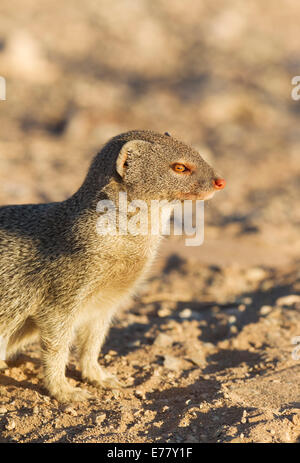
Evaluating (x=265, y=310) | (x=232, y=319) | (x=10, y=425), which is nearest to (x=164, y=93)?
(x=265, y=310)

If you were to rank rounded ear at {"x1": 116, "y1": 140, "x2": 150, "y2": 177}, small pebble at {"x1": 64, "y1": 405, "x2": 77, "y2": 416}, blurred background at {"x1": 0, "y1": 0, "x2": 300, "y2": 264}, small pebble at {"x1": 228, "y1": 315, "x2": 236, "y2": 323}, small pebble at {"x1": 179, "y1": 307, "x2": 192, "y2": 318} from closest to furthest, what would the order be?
small pebble at {"x1": 64, "y1": 405, "x2": 77, "y2": 416} < rounded ear at {"x1": 116, "y1": 140, "x2": 150, "y2": 177} < small pebble at {"x1": 228, "y1": 315, "x2": 236, "y2": 323} < small pebble at {"x1": 179, "y1": 307, "x2": 192, "y2": 318} < blurred background at {"x1": 0, "y1": 0, "x2": 300, "y2": 264}

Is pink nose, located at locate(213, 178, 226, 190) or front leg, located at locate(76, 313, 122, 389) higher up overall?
pink nose, located at locate(213, 178, 226, 190)

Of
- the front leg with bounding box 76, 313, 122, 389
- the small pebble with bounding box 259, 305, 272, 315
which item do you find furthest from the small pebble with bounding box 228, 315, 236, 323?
the front leg with bounding box 76, 313, 122, 389

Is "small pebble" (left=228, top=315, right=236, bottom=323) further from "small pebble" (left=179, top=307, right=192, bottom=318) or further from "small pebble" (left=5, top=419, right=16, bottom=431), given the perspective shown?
"small pebble" (left=5, top=419, right=16, bottom=431)

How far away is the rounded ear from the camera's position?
394 centimetres

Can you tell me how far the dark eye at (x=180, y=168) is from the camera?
3959 millimetres

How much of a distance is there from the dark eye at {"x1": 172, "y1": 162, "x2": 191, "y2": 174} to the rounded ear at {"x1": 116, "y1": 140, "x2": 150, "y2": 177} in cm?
24

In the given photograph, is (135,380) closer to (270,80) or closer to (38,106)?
(38,106)

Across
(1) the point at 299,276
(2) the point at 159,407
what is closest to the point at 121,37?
(1) the point at 299,276

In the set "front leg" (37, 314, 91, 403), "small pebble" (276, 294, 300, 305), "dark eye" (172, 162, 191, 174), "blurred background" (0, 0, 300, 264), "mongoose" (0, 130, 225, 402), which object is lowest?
"front leg" (37, 314, 91, 403)

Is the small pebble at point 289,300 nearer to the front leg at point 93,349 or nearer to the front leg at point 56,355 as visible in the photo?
the front leg at point 93,349

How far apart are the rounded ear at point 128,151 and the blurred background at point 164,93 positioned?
12.7 feet

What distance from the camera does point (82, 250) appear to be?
4.02m

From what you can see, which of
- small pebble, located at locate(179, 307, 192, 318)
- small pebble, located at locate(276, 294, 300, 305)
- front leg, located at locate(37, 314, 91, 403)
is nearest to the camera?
front leg, located at locate(37, 314, 91, 403)
